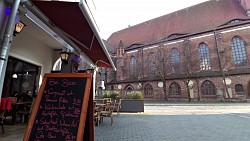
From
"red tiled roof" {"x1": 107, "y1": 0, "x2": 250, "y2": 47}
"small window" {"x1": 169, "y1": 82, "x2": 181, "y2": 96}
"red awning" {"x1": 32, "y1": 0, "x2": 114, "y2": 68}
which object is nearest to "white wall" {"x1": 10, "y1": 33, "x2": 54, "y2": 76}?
"red awning" {"x1": 32, "y1": 0, "x2": 114, "y2": 68}

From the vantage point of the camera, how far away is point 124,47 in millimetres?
39000

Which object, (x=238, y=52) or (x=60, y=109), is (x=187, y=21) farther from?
(x=60, y=109)

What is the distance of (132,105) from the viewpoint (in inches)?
470

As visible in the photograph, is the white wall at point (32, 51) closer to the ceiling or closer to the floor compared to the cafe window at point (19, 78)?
closer to the ceiling

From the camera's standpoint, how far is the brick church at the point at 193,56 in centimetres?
2495

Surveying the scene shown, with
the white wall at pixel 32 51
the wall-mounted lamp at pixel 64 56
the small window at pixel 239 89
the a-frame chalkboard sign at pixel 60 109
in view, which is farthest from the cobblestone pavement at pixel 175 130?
the small window at pixel 239 89

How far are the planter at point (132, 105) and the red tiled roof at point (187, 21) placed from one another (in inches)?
891

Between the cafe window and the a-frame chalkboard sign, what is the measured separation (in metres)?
6.88

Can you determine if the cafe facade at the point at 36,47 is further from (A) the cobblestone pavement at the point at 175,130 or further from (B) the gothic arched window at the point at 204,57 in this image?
(B) the gothic arched window at the point at 204,57

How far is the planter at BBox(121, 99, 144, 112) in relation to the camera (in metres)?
11.9

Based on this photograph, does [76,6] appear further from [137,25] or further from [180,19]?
[137,25]

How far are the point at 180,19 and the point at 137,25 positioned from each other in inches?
470

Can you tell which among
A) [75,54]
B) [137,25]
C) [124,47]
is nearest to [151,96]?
[124,47]

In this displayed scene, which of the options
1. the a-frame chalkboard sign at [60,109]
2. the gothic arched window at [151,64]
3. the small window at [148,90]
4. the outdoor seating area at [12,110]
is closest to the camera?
the a-frame chalkboard sign at [60,109]
